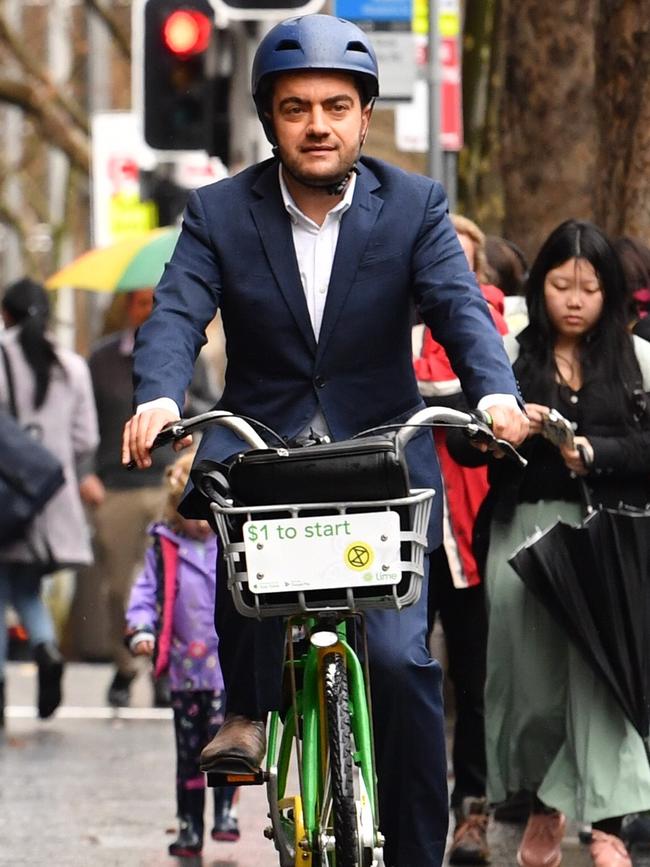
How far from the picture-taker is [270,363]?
640 centimetres

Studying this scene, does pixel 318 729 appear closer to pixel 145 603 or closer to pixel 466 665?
pixel 466 665

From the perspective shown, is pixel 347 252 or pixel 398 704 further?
pixel 347 252

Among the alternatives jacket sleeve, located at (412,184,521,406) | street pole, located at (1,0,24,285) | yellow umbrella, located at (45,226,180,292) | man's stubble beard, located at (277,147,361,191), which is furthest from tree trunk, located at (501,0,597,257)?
street pole, located at (1,0,24,285)

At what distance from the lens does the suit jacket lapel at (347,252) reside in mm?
6332

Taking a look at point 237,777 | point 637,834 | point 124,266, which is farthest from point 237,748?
point 124,266

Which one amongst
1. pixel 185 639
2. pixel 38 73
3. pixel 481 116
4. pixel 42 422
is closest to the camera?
pixel 185 639

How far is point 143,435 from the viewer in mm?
5758

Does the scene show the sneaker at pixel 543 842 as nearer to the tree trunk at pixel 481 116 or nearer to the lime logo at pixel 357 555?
the lime logo at pixel 357 555

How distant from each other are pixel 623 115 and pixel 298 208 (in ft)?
15.4

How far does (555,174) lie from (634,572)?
604cm

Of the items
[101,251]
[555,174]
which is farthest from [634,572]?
[101,251]

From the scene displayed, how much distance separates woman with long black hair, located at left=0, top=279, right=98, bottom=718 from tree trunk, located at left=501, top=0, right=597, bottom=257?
7.92 feet

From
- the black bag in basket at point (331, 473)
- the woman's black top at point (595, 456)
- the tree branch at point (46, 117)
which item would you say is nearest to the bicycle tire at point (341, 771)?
the black bag in basket at point (331, 473)

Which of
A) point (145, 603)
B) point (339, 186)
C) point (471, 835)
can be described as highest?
point (339, 186)
